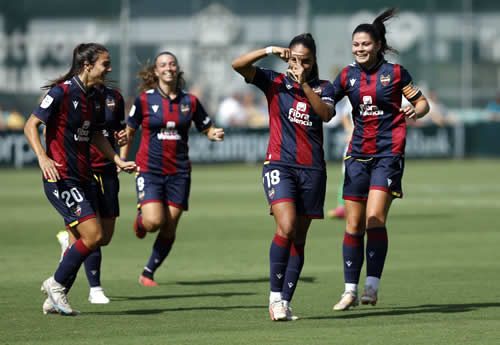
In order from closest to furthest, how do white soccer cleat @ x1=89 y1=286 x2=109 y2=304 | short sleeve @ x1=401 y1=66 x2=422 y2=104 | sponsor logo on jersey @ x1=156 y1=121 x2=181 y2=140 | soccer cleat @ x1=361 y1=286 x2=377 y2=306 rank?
soccer cleat @ x1=361 y1=286 x2=377 y2=306
short sleeve @ x1=401 y1=66 x2=422 y2=104
white soccer cleat @ x1=89 y1=286 x2=109 y2=304
sponsor logo on jersey @ x1=156 y1=121 x2=181 y2=140

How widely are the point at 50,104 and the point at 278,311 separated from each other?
2.31m

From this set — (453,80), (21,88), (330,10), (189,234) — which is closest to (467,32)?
(453,80)

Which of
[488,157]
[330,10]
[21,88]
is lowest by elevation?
[488,157]

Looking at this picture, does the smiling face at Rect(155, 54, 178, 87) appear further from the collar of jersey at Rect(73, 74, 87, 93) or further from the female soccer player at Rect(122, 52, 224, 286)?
the collar of jersey at Rect(73, 74, 87, 93)

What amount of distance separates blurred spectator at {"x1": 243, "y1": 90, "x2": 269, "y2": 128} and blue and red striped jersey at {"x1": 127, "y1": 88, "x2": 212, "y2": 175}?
20.5 m

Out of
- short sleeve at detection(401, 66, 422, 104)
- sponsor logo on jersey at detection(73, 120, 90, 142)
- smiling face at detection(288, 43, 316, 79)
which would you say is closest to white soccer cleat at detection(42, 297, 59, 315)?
sponsor logo on jersey at detection(73, 120, 90, 142)

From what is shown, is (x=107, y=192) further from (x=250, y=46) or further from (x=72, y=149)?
(x=250, y=46)

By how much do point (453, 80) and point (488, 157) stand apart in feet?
12.5

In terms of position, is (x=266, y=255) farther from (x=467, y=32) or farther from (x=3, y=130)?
(x=467, y=32)

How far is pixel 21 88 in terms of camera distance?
31.5 m

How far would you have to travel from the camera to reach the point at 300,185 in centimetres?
769

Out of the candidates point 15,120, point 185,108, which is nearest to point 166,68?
point 185,108

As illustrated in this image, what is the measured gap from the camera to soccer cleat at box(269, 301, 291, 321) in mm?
7410

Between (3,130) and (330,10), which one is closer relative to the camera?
(3,130)
